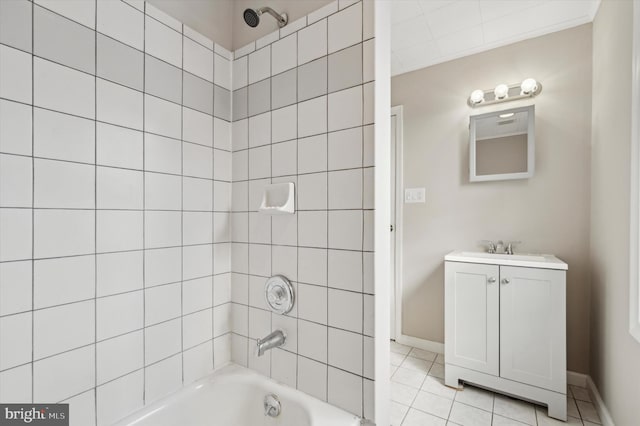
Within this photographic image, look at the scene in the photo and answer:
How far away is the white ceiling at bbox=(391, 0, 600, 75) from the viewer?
188cm

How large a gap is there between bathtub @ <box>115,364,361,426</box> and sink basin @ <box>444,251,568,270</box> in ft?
4.45

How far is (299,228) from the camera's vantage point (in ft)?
4.11

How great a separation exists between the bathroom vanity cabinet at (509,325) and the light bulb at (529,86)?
1.19 metres

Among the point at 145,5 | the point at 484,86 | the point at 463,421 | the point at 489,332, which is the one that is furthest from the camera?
the point at 484,86

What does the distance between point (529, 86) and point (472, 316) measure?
1.68 m

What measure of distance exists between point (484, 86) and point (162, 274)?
8.51 feet

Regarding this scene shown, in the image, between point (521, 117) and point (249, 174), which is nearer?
point (249, 174)

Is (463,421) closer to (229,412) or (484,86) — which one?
(229,412)

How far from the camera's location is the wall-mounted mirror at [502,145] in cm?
215

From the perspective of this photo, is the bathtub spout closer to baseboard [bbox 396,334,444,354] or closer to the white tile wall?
the white tile wall

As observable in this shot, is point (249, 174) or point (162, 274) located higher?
point (249, 174)

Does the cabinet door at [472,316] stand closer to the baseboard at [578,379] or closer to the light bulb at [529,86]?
the baseboard at [578,379]

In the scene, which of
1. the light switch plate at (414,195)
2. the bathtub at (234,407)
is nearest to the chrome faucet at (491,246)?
the light switch plate at (414,195)

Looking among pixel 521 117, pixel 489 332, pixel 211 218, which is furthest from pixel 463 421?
pixel 521 117
